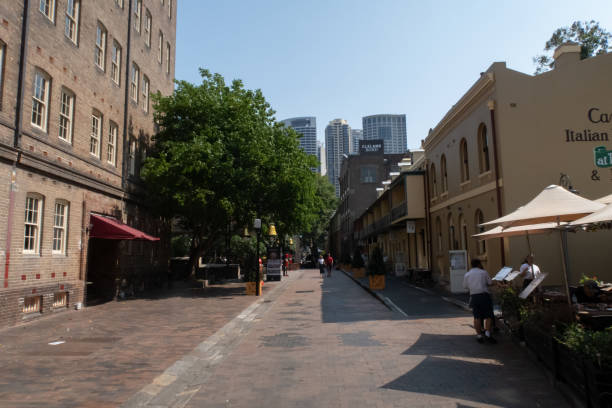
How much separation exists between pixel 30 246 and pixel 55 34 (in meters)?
6.38

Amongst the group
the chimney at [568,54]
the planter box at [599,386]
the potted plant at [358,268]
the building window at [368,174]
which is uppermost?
the building window at [368,174]

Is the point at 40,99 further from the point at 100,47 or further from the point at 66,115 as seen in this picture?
the point at 100,47

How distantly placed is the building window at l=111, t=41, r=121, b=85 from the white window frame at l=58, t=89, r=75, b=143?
3798 mm

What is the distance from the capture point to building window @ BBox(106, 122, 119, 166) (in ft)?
59.4

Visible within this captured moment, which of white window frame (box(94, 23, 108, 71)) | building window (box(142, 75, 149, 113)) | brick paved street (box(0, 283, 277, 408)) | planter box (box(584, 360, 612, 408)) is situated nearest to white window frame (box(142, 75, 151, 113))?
building window (box(142, 75, 149, 113))

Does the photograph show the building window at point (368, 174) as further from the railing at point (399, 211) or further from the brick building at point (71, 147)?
the brick building at point (71, 147)

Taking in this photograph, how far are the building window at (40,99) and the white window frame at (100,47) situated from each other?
12.4 feet

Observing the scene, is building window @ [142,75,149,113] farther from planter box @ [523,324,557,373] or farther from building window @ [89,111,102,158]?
planter box @ [523,324,557,373]

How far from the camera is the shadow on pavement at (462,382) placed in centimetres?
564

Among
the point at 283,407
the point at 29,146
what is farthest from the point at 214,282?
the point at 283,407

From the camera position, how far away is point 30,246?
496 inches

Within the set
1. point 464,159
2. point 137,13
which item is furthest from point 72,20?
point 464,159

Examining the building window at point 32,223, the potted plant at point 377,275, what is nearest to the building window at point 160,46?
the building window at point 32,223

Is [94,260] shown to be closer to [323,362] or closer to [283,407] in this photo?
[323,362]
